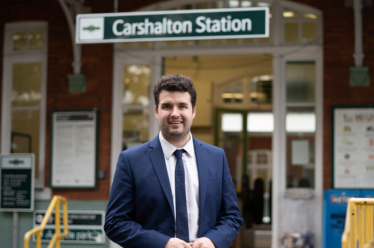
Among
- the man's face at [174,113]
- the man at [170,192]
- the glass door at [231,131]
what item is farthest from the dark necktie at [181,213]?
the glass door at [231,131]

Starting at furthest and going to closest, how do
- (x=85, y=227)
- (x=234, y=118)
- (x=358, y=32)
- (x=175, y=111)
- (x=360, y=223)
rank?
(x=234, y=118), (x=85, y=227), (x=358, y=32), (x=360, y=223), (x=175, y=111)

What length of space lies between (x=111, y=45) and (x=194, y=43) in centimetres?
116

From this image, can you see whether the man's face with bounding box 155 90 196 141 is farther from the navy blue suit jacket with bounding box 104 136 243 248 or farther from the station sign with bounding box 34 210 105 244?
the station sign with bounding box 34 210 105 244

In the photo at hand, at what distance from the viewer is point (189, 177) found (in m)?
2.30

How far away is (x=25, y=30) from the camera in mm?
7094

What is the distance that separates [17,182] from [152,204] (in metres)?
4.83

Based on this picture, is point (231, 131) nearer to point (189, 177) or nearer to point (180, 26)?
point (180, 26)

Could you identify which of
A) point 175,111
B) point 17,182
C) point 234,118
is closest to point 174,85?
point 175,111

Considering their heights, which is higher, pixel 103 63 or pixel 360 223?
pixel 103 63

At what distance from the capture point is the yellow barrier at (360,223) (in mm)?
4148

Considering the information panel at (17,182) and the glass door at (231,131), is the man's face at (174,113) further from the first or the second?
the glass door at (231,131)

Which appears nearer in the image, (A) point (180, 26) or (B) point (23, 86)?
(A) point (180, 26)

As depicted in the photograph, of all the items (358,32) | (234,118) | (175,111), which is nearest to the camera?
(175,111)

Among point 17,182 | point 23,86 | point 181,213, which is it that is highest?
point 23,86
